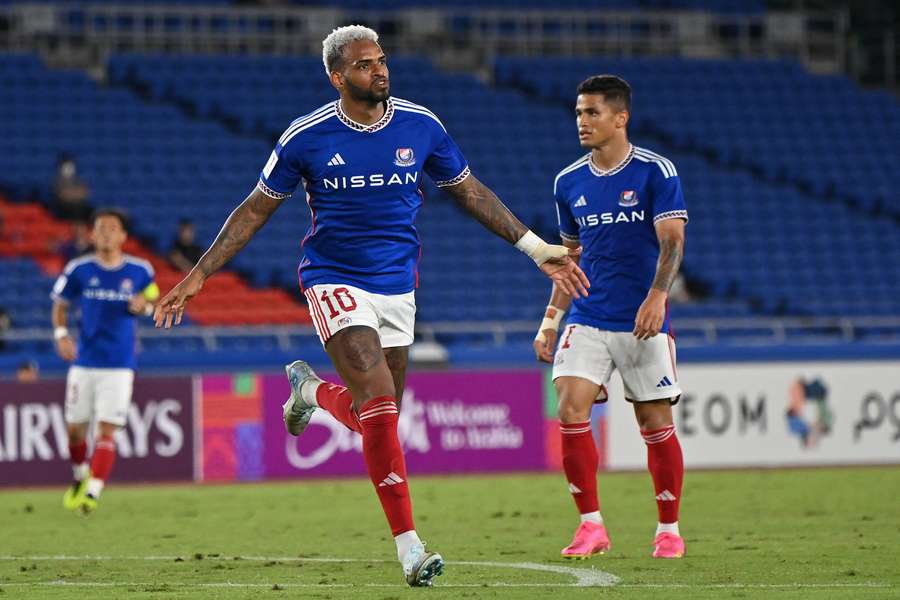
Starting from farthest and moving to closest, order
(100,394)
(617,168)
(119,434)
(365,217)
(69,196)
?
(69,196), (119,434), (100,394), (617,168), (365,217)

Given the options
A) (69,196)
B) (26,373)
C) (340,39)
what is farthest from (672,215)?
(69,196)

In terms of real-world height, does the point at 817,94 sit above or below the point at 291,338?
above

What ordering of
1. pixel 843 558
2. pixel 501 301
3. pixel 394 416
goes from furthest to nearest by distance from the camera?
pixel 501 301 < pixel 843 558 < pixel 394 416

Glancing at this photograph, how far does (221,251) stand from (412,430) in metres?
10.5

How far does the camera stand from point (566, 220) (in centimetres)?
929

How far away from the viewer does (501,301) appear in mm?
23234

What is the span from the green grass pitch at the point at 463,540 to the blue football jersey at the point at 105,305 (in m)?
1.28

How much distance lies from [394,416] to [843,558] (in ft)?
8.73

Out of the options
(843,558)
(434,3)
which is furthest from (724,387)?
(434,3)

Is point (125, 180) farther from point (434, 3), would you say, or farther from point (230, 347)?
point (434, 3)

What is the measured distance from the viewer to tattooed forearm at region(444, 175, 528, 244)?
762 centimetres

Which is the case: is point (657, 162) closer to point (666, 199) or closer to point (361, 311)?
point (666, 199)

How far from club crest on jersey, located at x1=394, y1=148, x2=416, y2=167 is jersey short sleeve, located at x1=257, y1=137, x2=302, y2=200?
456 millimetres

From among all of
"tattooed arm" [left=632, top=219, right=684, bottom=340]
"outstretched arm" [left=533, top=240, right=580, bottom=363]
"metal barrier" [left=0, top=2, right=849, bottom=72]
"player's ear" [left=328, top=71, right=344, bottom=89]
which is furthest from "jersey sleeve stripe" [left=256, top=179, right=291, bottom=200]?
"metal barrier" [left=0, top=2, right=849, bottom=72]
